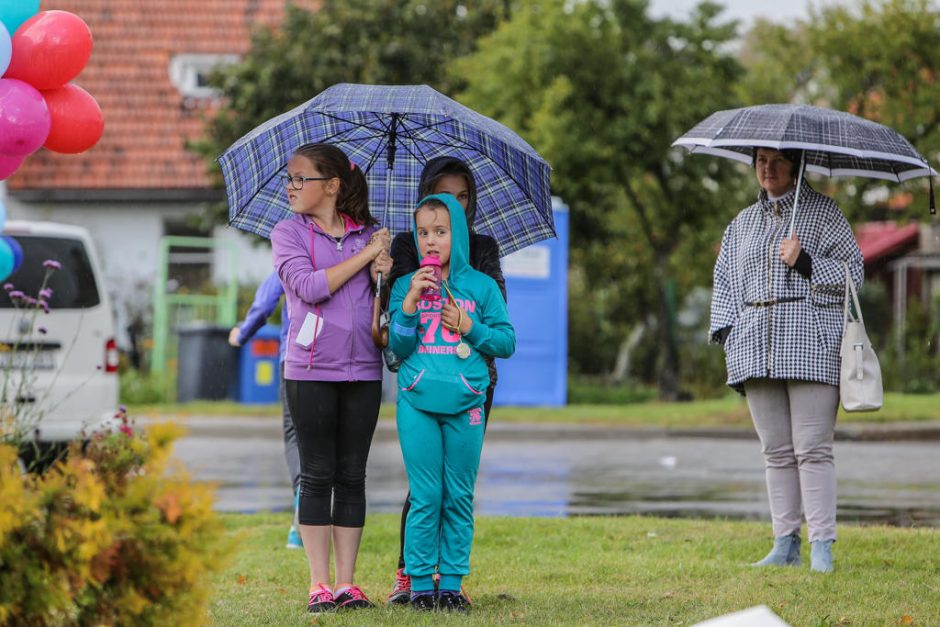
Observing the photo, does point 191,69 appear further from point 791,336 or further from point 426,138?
point 791,336

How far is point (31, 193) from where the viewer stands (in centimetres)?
2473

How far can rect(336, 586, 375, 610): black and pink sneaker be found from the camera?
546 cm

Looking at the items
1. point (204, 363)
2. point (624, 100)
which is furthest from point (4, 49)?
point (624, 100)

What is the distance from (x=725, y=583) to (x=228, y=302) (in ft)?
52.8

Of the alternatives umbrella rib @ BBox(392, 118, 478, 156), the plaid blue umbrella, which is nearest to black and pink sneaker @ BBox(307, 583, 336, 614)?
the plaid blue umbrella

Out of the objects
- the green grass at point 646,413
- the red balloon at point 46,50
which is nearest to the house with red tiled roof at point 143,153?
the green grass at point 646,413

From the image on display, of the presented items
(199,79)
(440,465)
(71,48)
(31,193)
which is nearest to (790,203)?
(440,465)

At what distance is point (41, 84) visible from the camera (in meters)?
5.79

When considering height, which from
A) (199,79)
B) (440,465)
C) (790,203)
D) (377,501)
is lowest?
(377,501)

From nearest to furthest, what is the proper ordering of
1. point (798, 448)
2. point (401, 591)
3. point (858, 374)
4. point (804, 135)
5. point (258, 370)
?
point (401, 591), point (858, 374), point (804, 135), point (798, 448), point (258, 370)

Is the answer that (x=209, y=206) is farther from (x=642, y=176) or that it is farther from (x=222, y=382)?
(x=642, y=176)

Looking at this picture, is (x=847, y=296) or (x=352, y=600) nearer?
(x=352, y=600)

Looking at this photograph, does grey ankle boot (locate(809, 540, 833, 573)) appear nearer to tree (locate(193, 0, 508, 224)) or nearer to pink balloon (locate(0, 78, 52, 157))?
pink balloon (locate(0, 78, 52, 157))

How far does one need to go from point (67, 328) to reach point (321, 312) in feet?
17.5
